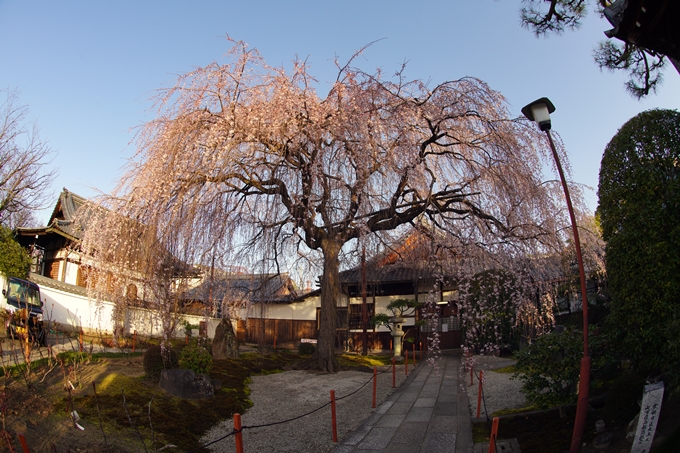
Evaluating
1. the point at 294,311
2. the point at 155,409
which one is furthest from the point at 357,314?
the point at 155,409

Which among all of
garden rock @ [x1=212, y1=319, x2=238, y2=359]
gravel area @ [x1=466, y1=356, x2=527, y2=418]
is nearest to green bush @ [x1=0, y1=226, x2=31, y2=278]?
garden rock @ [x1=212, y1=319, x2=238, y2=359]

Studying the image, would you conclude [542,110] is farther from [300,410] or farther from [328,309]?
[328,309]

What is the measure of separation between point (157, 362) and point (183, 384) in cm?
84

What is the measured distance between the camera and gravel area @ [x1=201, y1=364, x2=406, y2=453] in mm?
7258

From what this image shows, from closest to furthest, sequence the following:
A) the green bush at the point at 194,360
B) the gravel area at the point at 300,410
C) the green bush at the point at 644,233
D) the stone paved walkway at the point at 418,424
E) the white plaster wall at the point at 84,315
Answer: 1. the green bush at the point at 644,233
2. the stone paved walkway at the point at 418,424
3. the gravel area at the point at 300,410
4. the green bush at the point at 194,360
5. the white plaster wall at the point at 84,315

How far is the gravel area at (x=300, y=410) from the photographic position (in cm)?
726

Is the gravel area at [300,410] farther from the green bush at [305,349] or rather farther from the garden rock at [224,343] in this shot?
the green bush at [305,349]

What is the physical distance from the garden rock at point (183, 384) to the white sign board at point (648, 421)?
24.3ft

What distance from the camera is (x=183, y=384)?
8.98 m

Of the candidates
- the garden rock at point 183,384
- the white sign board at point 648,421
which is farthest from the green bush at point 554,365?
the garden rock at point 183,384

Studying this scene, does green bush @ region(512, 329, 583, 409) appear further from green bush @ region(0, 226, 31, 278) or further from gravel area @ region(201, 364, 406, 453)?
green bush @ region(0, 226, 31, 278)

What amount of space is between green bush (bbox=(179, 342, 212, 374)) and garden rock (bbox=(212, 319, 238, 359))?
553cm

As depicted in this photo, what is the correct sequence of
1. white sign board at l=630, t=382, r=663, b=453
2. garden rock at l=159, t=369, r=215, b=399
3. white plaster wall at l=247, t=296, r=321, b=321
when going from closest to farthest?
white sign board at l=630, t=382, r=663, b=453 < garden rock at l=159, t=369, r=215, b=399 < white plaster wall at l=247, t=296, r=321, b=321

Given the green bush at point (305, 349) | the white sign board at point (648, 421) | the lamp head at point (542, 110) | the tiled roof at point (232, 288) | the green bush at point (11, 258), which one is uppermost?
the lamp head at point (542, 110)
